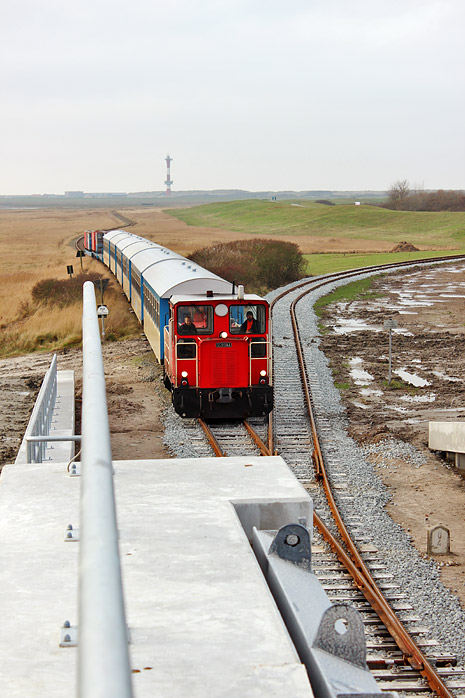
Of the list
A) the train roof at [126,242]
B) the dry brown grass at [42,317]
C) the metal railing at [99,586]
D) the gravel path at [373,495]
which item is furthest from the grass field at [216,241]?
the metal railing at [99,586]

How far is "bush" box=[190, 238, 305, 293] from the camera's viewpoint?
44.0 metres

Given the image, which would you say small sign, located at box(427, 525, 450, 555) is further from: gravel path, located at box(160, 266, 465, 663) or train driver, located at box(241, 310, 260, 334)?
train driver, located at box(241, 310, 260, 334)

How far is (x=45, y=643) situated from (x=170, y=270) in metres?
17.7

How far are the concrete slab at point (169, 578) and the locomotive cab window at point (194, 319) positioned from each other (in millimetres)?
9995

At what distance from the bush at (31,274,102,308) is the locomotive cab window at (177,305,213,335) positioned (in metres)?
21.6

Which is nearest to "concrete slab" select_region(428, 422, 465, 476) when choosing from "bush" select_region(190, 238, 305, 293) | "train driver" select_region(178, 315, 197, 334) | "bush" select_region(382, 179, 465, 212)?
"train driver" select_region(178, 315, 197, 334)

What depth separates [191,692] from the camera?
9.88ft

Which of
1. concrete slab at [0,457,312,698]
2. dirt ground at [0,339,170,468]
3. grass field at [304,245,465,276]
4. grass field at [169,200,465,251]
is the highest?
grass field at [169,200,465,251]

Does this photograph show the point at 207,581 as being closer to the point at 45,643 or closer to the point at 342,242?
the point at 45,643

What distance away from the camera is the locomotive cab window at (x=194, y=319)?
53.1ft

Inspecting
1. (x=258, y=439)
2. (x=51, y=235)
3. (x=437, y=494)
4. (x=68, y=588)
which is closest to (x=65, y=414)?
(x=258, y=439)

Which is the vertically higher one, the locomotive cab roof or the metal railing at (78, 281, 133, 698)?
the metal railing at (78, 281, 133, 698)

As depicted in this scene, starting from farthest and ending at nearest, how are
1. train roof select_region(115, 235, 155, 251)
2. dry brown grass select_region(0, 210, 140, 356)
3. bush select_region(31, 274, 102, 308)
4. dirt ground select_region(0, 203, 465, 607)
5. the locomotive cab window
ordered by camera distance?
bush select_region(31, 274, 102, 308), train roof select_region(115, 235, 155, 251), dry brown grass select_region(0, 210, 140, 356), the locomotive cab window, dirt ground select_region(0, 203, 465, 607)

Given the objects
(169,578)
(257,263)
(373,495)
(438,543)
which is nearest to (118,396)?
(373,495)
